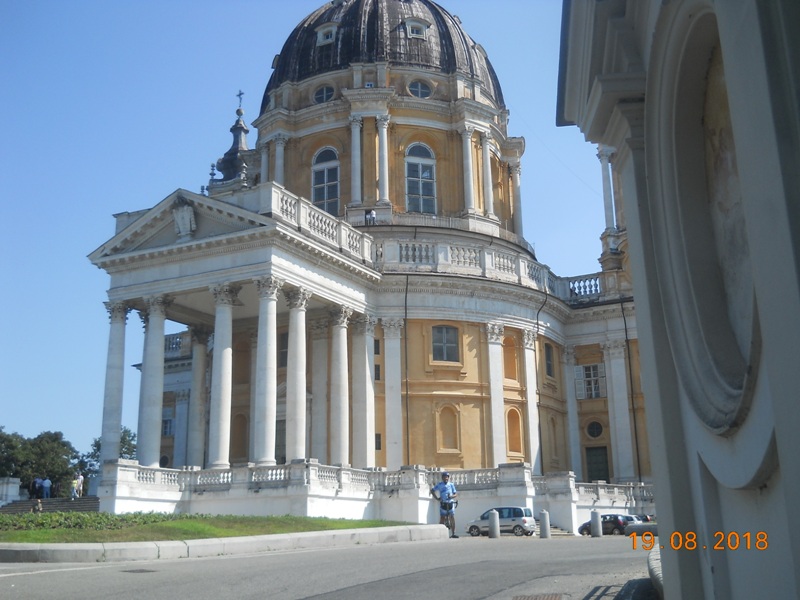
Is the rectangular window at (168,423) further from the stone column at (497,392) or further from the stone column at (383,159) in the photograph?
the stone column at (497,392)

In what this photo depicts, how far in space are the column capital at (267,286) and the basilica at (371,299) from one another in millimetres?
57

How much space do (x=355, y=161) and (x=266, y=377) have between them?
1589cm

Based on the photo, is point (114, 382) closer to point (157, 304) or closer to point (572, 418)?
point (157, 304)

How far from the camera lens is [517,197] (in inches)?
2002

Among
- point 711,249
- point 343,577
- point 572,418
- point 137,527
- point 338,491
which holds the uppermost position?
point 572,418

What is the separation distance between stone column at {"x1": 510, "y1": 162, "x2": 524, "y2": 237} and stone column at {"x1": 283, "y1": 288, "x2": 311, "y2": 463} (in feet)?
61.7

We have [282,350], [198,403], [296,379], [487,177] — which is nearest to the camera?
[296,379]

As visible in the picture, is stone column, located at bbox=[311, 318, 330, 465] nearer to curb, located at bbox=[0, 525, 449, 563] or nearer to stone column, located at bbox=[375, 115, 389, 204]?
stone column, located at bbox=[375, 115, 389, 204]

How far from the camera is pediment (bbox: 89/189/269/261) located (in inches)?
1318

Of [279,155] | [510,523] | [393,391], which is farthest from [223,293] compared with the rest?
[279,155]

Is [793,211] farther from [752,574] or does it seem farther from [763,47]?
[752,574]

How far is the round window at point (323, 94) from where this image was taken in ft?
156

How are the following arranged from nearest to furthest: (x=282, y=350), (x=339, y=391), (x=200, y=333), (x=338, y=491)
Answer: (x=338, y=491), (x=339, y=391), (x=282, y=350), (x=200, y=333)

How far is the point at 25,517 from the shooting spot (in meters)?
24.5
